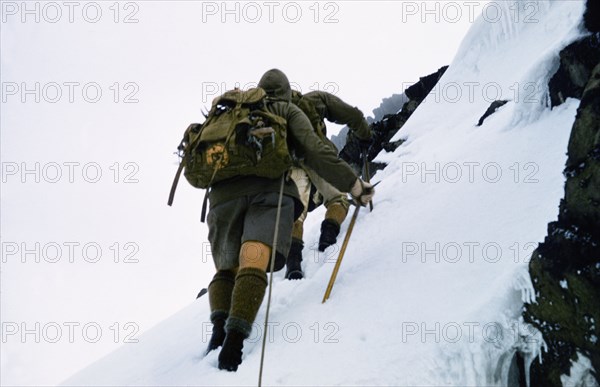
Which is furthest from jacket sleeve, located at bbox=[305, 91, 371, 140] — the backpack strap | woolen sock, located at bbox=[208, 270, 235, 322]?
woolen sock, located at bbox=[208, 270, 235, 322]

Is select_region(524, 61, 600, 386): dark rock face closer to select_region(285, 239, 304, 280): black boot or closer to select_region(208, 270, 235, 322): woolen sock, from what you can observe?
select_region(208, 270, 235, 322): woolen sock

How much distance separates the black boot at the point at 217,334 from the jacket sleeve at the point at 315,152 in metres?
1.26

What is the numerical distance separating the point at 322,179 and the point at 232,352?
8.61ft

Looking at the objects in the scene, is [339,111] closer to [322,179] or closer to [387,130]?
[322,179]

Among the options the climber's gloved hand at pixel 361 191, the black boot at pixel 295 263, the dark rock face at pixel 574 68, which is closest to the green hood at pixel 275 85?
the climber's gloved hand at pixel 361 191

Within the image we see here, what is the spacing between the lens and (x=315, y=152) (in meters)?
3.66

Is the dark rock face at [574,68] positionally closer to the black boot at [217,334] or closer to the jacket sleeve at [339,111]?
the jacket sleeve at [339,111]

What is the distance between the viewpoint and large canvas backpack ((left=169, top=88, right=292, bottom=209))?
341 centimetres

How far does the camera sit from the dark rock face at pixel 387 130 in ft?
35.8

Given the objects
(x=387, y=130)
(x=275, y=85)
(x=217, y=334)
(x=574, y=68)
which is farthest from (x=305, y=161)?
(x=387, y=130)

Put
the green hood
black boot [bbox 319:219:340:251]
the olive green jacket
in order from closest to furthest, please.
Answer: the olive green jacket < the green hood < black boot [bbox 319:219:340:251]

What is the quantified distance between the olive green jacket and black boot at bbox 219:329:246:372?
1.00 m

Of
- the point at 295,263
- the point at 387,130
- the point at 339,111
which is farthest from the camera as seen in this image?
the point at 387,130

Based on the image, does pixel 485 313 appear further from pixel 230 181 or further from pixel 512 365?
pixel 230 181
